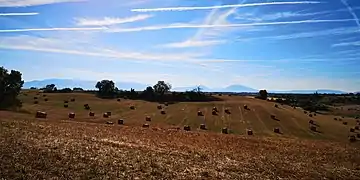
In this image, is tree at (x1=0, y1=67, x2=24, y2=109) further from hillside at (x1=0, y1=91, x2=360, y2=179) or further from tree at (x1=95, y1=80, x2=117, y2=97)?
hillside at (x1=0, y1=91, x2=360, y2=179)

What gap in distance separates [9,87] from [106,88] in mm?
46056

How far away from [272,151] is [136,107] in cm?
5751

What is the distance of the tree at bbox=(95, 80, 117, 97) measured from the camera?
123 m

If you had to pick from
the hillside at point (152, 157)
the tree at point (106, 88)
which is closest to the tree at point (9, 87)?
the tree at point (106, 88)

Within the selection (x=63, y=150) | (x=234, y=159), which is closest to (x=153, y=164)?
(x=63, y=150)

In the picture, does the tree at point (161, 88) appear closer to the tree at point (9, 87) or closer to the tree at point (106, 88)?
the tree at point (106, 88)

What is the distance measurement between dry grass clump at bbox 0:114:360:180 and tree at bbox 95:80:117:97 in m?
86.0

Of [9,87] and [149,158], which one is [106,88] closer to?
[9,87]

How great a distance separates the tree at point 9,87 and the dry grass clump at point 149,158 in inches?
1744

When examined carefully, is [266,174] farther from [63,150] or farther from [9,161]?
[9,161]

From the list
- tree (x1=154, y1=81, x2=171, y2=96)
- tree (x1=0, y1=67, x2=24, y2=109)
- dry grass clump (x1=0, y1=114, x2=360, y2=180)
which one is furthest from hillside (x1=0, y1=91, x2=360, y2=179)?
tree (x1=154, y1=81, x2=171, y2=96)

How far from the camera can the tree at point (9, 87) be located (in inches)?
3017

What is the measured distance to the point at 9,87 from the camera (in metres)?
80.2

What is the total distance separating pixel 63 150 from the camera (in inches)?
984
